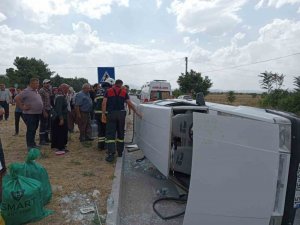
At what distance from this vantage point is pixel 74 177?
239 inches

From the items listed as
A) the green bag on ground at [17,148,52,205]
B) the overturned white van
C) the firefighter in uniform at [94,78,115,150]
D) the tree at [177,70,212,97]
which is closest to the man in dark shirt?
the firefighter in uniform at [94,78,115,150]

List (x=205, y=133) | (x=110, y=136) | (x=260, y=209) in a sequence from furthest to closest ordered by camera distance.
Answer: (x=110, y=136) → (x=205, y=133) → (x=260, y=209)

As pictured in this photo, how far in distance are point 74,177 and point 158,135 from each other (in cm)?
171

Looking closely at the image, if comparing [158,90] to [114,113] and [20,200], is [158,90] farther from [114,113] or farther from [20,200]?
[20,200]

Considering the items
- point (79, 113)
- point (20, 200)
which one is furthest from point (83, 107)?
point (20, 200)

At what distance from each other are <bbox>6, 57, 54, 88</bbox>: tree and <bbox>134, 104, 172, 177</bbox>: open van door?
59.1 m

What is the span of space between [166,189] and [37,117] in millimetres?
3843

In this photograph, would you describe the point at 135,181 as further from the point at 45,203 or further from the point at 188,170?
the point at 45,203

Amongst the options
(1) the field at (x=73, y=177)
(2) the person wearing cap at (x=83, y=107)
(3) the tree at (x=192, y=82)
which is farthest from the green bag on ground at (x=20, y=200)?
(3) the tree at (x=192, y=82)

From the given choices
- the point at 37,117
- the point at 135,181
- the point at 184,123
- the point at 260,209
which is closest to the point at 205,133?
the point at 260,209

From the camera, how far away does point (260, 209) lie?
11.0 feet

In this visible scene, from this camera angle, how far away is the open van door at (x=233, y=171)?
3.30 m

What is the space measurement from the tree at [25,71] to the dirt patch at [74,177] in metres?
56.3

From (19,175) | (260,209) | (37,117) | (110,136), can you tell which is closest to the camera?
(260,209)
